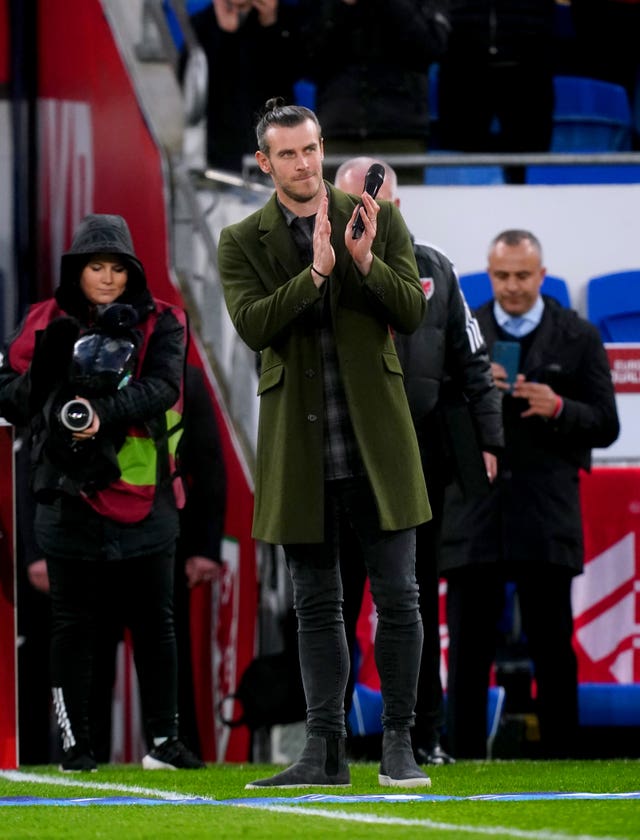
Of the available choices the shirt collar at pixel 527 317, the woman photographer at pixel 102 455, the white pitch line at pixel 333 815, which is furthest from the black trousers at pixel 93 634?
the shirt collar at pixel 527 317

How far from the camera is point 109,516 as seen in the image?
5.86 m

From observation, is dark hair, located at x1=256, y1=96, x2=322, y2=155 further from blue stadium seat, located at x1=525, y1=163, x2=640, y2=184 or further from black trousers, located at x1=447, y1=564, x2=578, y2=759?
blue stadium seat, located at x1=525, y1=163, x2=640, y2=184

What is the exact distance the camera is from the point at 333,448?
488cm

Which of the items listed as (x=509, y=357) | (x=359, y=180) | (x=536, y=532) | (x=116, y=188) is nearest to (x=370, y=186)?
(x=359, y=180)

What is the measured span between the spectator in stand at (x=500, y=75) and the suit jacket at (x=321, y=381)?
183 inches

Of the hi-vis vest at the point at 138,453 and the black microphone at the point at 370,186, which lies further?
the hi-vis vest at the point at 138,453

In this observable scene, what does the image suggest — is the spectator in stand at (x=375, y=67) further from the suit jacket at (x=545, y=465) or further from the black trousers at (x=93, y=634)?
the black trousers at (x=93, y=634)

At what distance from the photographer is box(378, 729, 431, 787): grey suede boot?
4859 millimetres

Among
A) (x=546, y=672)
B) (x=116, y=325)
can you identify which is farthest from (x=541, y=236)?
(x=116, y=325)

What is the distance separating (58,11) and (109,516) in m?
4.68

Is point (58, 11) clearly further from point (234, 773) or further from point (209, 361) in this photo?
point (234, 773)

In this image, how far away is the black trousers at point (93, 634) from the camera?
19.4 feet

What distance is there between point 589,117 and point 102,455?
514cm

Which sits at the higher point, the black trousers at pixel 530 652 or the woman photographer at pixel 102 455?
the woman photographer at pixel 102 455
